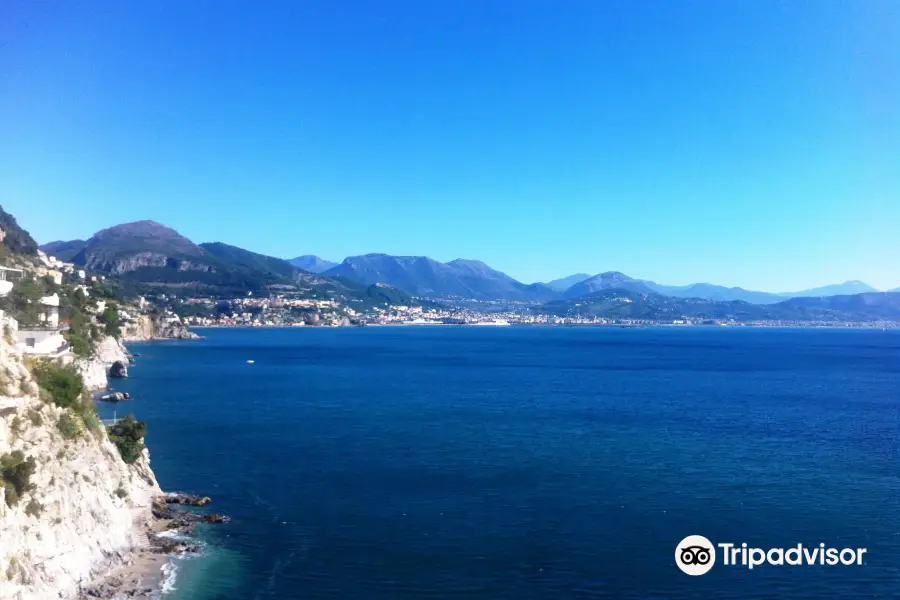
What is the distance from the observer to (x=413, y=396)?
47344mm

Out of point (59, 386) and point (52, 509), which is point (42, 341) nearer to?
point (59, 386)

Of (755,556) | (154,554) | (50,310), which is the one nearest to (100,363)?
(50,310)

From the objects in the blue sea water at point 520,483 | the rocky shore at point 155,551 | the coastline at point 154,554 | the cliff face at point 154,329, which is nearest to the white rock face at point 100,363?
the blue sea water at point 520,483

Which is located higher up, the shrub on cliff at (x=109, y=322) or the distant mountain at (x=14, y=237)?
the distant mountain at (x=14, y=237)

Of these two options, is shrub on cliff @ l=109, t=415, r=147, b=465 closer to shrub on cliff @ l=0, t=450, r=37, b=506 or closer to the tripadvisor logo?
shrub on cliff @ l=0, t=450, r=37, b=506

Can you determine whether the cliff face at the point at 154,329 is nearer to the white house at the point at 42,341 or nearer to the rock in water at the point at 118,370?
the rock in water at the point at 118,370

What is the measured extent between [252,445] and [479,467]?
10.6 metres

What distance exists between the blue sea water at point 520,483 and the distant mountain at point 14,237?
2595 cm

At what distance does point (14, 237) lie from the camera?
240 feet

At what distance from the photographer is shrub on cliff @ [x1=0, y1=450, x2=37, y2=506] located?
1345 centimetres

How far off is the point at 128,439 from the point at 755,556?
18.4 metres

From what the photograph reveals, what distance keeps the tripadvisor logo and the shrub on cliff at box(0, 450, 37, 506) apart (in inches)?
593

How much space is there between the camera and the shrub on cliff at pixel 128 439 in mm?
20828

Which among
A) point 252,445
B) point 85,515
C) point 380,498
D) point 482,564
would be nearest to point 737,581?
point 482,564
